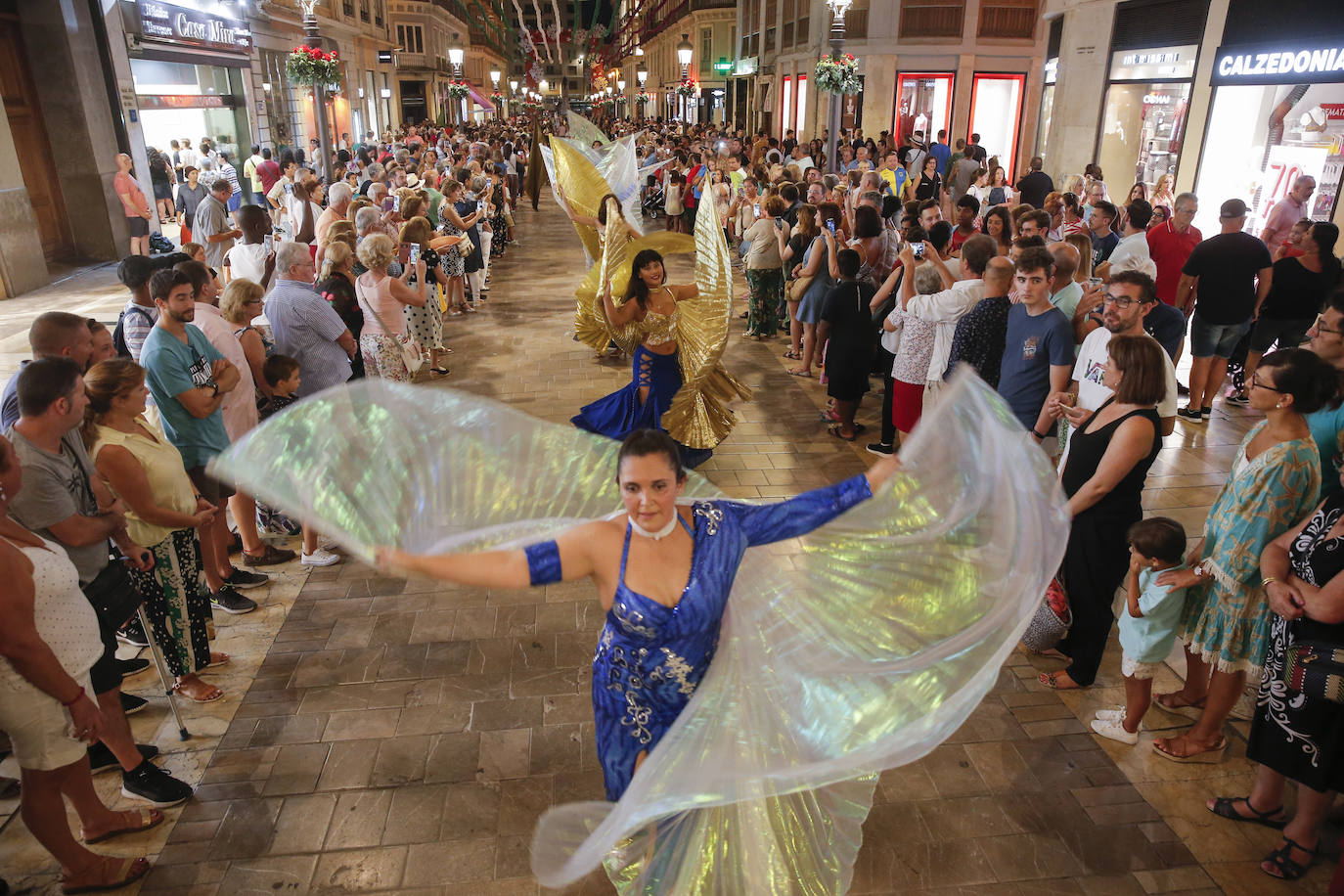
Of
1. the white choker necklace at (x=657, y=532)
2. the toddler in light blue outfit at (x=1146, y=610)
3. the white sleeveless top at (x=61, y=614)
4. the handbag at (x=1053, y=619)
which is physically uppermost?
the white choker necklace at (x=657, y=532)

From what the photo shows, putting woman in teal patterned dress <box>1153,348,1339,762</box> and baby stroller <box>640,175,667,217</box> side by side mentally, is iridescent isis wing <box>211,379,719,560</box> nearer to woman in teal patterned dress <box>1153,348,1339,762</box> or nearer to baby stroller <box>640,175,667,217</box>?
woman in teal patterned dress <box>1153,348,1339,762</box>

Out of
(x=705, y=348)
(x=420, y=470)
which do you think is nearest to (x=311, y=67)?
(x=705, y=348)

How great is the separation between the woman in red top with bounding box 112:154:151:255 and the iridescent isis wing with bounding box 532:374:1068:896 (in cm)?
1285

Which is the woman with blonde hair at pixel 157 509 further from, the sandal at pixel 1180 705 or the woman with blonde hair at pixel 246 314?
the sandal at pixel 1180 705

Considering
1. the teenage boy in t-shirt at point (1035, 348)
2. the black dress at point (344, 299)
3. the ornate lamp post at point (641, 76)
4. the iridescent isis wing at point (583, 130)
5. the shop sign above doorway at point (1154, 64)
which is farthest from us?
the ornate lamp post at point (641, 76)

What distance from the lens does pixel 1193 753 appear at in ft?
11.7

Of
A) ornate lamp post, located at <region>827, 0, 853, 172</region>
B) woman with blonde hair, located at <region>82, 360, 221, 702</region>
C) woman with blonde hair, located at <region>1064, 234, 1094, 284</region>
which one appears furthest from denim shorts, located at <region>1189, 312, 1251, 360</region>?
ornate lamp post, located at <region>827, 0, 853, 172</region>

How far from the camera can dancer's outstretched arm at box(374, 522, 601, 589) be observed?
7.84 feet

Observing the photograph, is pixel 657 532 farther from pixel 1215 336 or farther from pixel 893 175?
pixel 893 175

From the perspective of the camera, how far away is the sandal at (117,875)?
9.62 ft

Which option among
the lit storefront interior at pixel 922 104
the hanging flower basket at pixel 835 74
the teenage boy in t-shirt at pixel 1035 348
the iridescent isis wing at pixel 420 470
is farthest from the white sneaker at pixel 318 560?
the lit storefront interior at pixel 922 104

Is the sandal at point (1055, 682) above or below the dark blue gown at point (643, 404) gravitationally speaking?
below

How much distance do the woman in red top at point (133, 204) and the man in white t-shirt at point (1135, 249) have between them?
12525mm

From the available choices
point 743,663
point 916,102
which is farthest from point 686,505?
point 916,102
